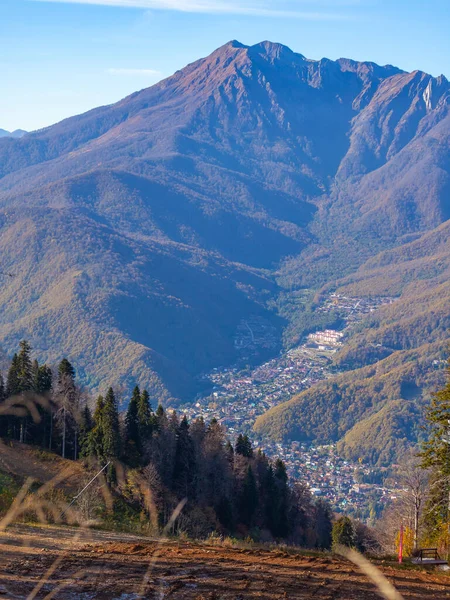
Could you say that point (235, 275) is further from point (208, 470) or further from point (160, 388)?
point (208, 470)

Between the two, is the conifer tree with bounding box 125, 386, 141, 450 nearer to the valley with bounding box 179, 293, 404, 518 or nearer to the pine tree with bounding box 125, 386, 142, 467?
the pine tree with bounding box 125, 386, 142, 467

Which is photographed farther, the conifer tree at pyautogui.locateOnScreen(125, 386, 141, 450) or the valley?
the valley

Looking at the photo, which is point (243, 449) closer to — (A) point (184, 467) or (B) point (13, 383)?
(A) point (184, 467)

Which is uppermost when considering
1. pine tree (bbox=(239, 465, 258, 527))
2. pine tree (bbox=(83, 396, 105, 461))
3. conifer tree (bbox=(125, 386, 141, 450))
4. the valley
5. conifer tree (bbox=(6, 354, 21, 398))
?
the valley

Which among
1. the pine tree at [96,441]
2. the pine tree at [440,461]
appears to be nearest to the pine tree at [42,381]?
the pine tree at [96,441]

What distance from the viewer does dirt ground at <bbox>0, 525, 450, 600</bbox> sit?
34.5 feet

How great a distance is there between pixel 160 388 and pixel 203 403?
696 cm

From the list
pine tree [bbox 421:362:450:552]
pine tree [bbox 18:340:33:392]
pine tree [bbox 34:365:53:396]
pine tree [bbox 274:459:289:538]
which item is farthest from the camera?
pine tree [bbox 34:365:53:396]

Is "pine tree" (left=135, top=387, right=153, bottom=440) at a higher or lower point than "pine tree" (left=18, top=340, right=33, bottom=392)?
lower

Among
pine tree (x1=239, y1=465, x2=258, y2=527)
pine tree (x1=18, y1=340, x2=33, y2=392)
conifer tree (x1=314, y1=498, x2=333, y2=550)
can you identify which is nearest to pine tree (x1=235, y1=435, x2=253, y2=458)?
conifer tree (x1=314, y1=498, x2=333, y2=550)

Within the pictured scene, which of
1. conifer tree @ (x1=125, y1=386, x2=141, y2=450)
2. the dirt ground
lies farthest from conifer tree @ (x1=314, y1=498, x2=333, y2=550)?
the dirt ground

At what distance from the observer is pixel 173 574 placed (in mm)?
11555

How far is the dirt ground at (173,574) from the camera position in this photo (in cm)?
1052

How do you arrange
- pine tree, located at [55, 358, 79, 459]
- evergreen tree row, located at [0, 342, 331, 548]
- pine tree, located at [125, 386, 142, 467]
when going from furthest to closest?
pine tree, located at [55, 358, 79, 459]
pine tree, located at [125, 386, 142, 467]
evergreen tree row, located at [0, 342, 331, 548]
